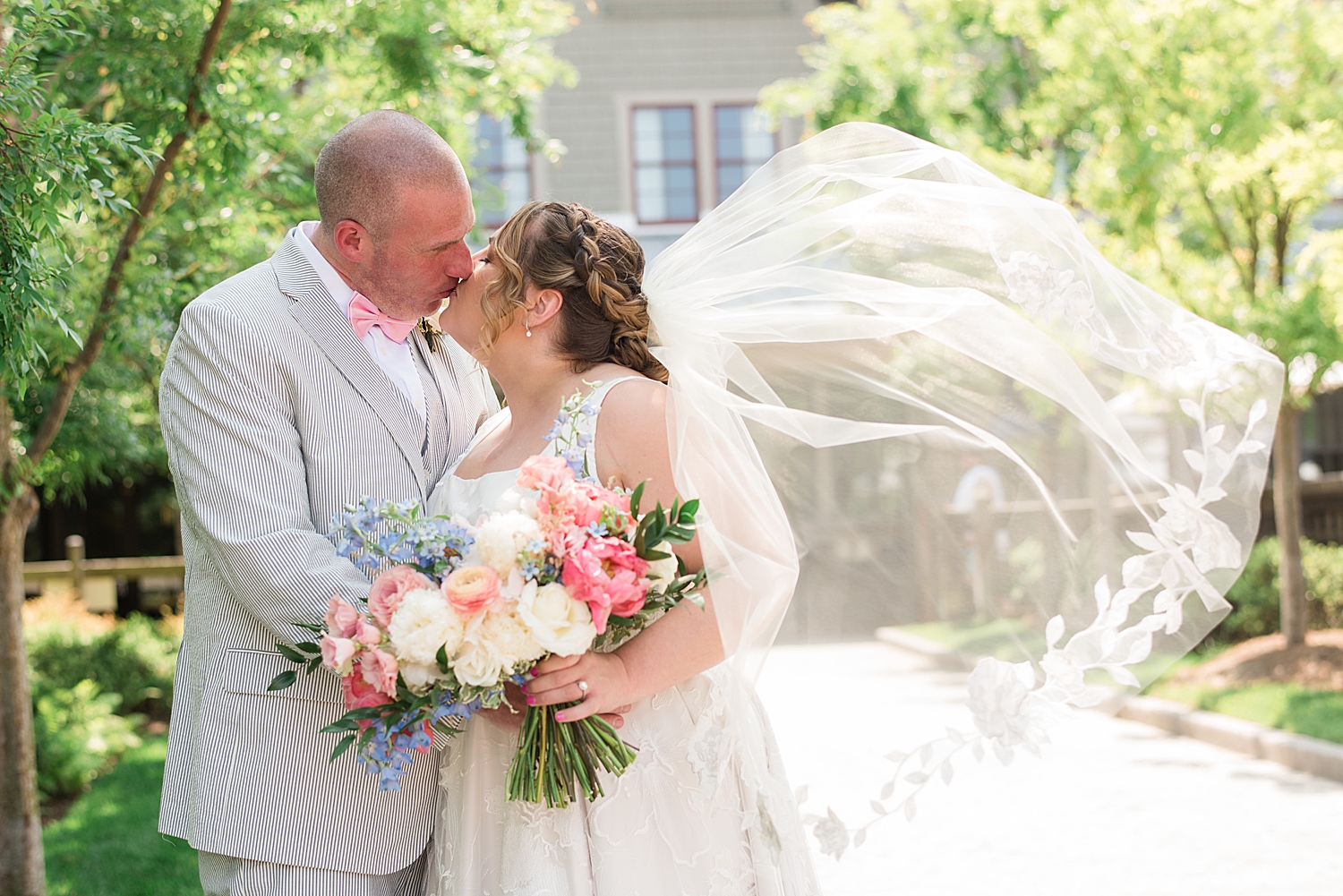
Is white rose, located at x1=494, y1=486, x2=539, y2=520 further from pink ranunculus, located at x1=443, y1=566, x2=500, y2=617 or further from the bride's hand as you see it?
the bride's hand

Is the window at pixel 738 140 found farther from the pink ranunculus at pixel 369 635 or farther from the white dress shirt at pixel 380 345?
the pink ranunculus at pixel 369 635

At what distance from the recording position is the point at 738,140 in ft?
59.5

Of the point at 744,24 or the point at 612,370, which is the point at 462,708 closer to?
the point at 612,370

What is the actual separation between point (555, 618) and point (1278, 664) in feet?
31.6

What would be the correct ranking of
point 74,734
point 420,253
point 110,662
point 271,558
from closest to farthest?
point 271,558, point 420,253, point 74,734, point 110,662

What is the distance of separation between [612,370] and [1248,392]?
1605 mm

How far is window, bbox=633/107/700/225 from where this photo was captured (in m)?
18.0

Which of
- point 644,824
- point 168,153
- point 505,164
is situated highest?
point 505,164

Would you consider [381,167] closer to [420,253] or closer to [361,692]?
[420,253]

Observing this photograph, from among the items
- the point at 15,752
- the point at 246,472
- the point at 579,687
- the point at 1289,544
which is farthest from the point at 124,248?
the point at 1289,544

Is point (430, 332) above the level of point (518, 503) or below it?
above

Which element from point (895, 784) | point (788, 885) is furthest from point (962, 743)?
point (788, 885)

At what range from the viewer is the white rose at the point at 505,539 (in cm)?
232

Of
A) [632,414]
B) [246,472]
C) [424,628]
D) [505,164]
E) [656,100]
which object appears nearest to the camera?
[424,628]
